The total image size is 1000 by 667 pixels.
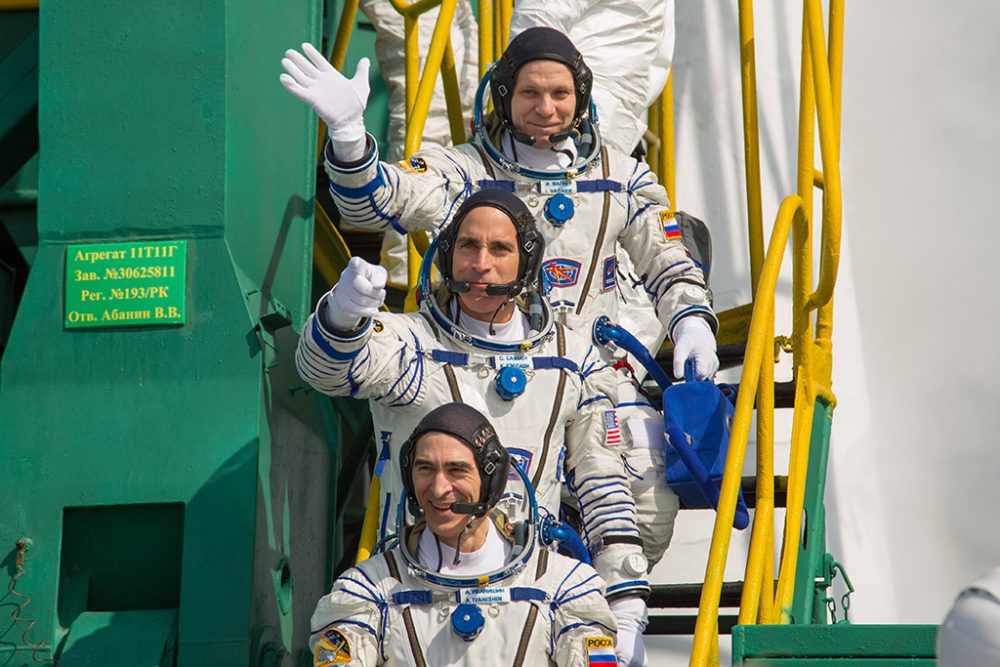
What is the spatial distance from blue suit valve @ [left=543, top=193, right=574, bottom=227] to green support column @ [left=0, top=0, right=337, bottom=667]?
785mm

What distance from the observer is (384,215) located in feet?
14.9

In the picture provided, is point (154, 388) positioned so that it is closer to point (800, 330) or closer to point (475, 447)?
point (475, 447)

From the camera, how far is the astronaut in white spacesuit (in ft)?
11.9

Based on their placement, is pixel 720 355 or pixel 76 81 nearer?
pixel 76 81

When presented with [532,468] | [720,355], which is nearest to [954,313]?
[720,355]

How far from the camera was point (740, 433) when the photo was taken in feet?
13.3

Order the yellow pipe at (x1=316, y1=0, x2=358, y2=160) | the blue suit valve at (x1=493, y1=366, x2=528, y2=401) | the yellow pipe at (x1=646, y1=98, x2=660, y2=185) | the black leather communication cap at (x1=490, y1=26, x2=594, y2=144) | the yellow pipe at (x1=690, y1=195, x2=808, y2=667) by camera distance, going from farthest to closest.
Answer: the yellow pipe at (x1=646, y1=98, x2=660, y2=185) < the yellow pipe at (x1=316, y1=0, x2=358, y2=160) < the black leather communication cap at (x1=490, y1=26, x2=594, y2=144) < the blue suit valve at (x1=493, y1=366, x2=528, y2=401) < the yellow pipe at (x1=690, y1=195, x2=808, y2=667)

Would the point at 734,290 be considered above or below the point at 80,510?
above

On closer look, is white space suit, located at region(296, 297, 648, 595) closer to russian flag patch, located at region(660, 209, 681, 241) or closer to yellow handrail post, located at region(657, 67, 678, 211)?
russian flag patch, located at region(660, 209, 681, 241)

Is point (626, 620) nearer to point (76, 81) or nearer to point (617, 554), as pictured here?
point (617, 554)

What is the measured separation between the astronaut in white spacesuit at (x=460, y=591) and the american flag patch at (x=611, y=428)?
693mm

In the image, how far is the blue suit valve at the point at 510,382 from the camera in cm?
418

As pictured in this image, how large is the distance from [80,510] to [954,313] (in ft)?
14.5

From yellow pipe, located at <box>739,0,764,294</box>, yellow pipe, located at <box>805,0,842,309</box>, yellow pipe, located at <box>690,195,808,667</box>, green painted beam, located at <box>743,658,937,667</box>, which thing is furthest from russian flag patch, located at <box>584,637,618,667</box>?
yellow pipe, located at <box>739,0,764,294</box>
